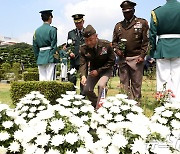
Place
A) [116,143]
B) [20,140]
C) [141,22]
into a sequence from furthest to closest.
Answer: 1. [141,22]
2. [20,140]
3. [116,143]

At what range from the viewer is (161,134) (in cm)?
241

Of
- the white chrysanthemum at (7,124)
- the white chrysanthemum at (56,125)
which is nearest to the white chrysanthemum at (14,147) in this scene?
the white chrysanthemum at (7,124)

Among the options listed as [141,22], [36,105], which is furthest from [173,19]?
[36,105]

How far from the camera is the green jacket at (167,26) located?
Result: 5.38m

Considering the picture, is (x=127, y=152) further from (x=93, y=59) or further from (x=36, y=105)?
(x=93, y=59)

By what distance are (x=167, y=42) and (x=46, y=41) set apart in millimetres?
2461

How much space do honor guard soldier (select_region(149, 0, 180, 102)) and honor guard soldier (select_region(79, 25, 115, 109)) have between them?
29.1 inches

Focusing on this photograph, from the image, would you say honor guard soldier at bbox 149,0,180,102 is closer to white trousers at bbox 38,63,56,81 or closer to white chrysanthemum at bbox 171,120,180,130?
white chrysanthemum at bbox 171,120,180,130

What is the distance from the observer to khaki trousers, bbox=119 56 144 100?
5732mm

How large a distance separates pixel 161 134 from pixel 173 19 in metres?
3.31

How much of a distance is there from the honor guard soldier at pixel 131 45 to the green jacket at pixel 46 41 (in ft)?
4.81

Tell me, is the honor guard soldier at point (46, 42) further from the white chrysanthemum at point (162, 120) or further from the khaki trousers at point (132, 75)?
the white chrysanthemum at point (162, 120)

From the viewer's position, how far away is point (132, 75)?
584 cm

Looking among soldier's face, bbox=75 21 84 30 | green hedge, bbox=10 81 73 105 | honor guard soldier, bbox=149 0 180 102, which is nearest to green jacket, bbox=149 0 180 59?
honor guard soldier, bbox=149 0 180 102
